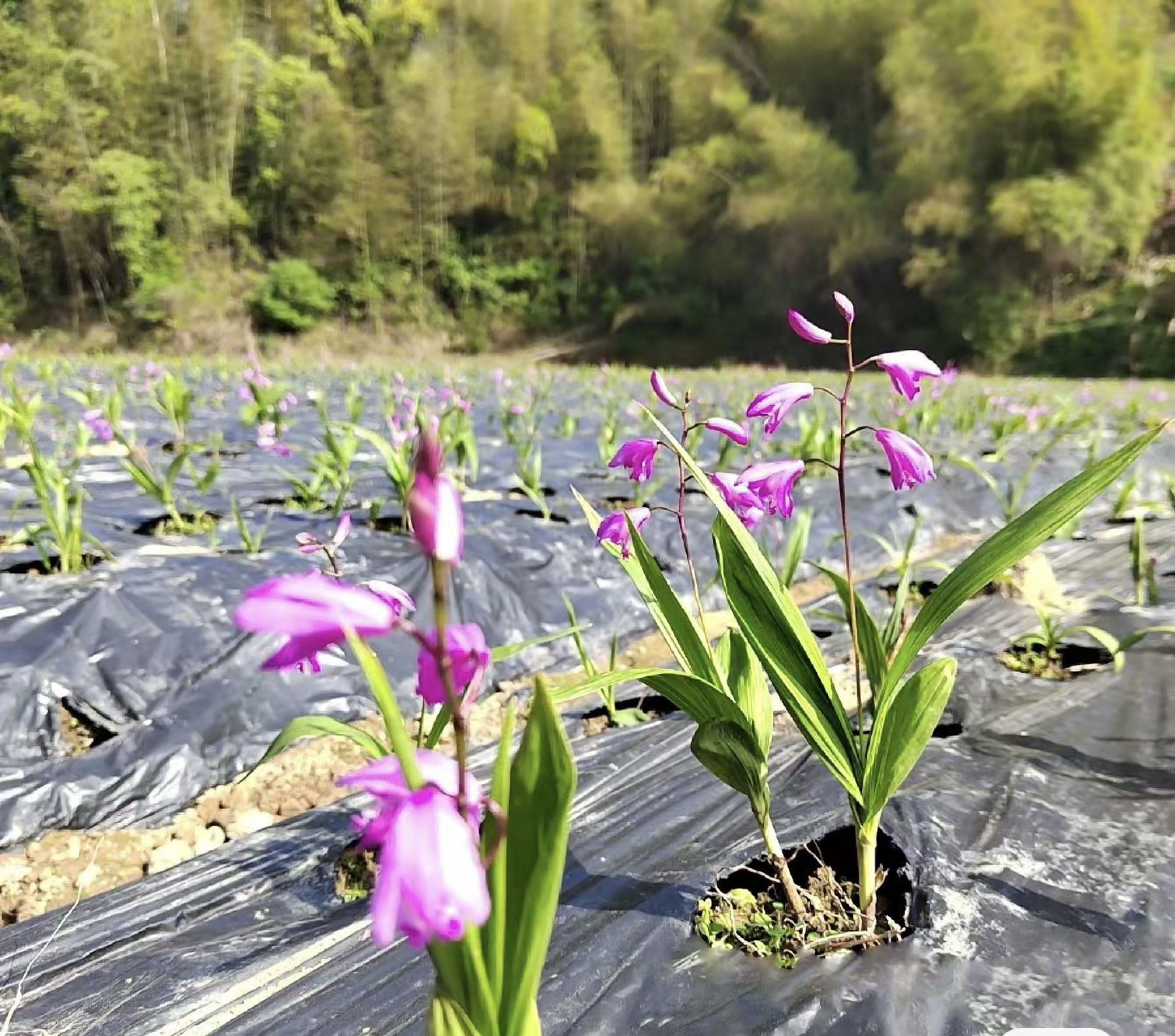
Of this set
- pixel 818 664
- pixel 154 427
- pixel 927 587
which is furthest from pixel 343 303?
pixel 818 664

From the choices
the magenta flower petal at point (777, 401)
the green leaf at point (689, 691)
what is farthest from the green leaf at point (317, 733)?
the magenta flower petal at point (777, 401)

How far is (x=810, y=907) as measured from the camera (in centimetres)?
116

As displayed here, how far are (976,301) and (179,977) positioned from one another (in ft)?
68.2

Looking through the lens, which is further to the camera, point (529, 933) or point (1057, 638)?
point (1057, 638)

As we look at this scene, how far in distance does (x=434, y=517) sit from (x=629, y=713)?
1.84 metres

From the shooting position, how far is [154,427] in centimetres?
595

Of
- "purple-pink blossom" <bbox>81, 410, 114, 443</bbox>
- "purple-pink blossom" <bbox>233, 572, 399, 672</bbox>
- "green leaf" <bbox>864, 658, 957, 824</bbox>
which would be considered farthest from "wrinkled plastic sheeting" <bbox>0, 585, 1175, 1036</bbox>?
"purple-pink blossom" <bbox>81, 410, 114, 443</bbox>

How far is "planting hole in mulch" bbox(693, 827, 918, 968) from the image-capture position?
1098mm

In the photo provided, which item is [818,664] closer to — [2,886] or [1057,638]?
[1057,638]

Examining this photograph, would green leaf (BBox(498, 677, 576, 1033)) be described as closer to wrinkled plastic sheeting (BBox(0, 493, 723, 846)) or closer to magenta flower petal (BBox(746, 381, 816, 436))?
magenta flower petal (BBox(746, 381, 816, 436))

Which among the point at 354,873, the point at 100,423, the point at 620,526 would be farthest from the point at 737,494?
the point at 100,423

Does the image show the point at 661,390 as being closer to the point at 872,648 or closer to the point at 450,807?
the point at 872,648

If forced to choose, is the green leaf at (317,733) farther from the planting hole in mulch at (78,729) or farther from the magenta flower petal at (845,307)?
the planting hole in mulch at (78,729)

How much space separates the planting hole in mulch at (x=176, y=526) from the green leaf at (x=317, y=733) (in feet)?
7.56
